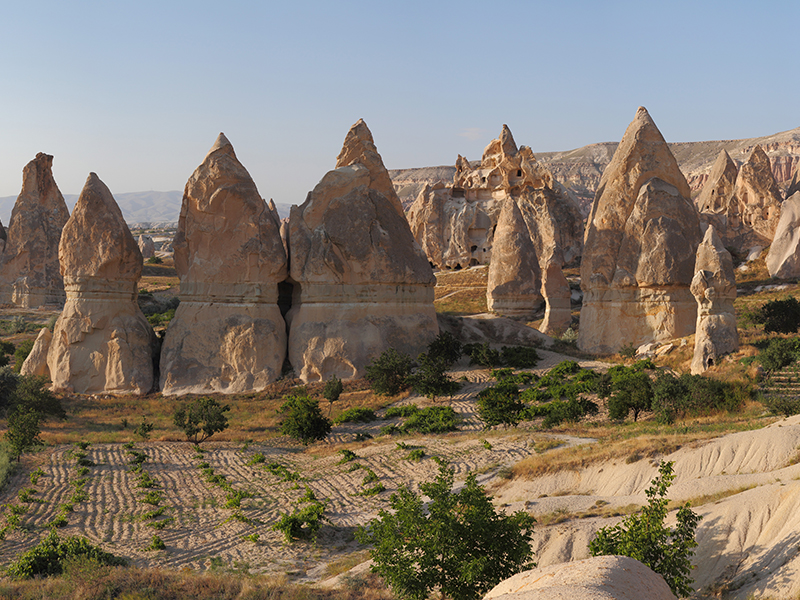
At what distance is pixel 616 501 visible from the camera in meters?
10.0

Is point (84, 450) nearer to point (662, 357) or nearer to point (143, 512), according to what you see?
point (143, 512)

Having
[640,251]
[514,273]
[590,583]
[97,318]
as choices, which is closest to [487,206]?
[514,273]

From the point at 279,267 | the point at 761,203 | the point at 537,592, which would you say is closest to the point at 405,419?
the point at 279,267

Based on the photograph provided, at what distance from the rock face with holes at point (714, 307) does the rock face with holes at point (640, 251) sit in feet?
17.1

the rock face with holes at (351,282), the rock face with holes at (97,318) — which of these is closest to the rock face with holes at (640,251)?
the rock face with holes at (351,282)

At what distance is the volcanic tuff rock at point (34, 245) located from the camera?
43594 millimetres

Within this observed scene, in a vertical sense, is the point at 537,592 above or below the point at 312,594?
above

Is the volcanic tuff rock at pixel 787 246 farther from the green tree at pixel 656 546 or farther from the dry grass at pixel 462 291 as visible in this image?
the green tree at pixel 656 546

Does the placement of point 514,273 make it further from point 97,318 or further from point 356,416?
point 97,318

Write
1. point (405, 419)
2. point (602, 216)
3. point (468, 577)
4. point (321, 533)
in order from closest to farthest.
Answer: point (468, 577)
point (321, 533)
point (405, 419)
point (602, 216)

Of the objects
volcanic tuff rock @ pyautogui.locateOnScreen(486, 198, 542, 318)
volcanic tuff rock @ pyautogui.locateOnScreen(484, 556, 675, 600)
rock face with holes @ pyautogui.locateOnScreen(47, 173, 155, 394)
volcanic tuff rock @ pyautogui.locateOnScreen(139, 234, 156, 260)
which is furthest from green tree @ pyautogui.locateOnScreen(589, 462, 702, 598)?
volcanic tuff rock @ pyautogui.locateOnScreen(139, 234, 156, 260)

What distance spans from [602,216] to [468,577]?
75.7 ft

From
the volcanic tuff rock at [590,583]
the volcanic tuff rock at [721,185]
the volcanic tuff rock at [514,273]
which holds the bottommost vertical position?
the volcanic tuff rock at [590,583]

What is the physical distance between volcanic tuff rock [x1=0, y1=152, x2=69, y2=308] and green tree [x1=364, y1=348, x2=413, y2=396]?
30.2 metres
